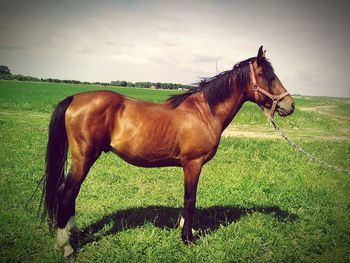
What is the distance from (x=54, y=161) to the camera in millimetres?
4566

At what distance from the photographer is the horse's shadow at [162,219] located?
507cm

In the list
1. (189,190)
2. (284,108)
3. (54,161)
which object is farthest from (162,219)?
(284,108)

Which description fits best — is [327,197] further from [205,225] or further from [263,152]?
[263,152]

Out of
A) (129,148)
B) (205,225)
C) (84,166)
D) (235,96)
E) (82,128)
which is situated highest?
(235,96)

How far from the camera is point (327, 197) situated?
23.5 feet

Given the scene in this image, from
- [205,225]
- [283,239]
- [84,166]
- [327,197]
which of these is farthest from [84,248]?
[327,197]

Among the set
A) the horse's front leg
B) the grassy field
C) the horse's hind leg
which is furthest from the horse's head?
the horse's hind leg

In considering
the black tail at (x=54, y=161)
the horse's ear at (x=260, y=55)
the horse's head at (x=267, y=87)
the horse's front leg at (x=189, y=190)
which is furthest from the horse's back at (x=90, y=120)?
the horse's ear at (x=260, y=55)

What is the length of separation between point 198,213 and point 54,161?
10.7ft

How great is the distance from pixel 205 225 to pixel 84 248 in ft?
7.90

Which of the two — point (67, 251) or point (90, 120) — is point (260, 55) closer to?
point (90, 120)

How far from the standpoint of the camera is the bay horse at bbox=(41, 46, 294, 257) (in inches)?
174

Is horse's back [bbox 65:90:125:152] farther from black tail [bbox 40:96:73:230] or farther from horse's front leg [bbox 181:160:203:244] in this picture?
horse's front leg [bbox 181:160:203:244]

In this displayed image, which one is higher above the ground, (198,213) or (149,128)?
(149,128)
